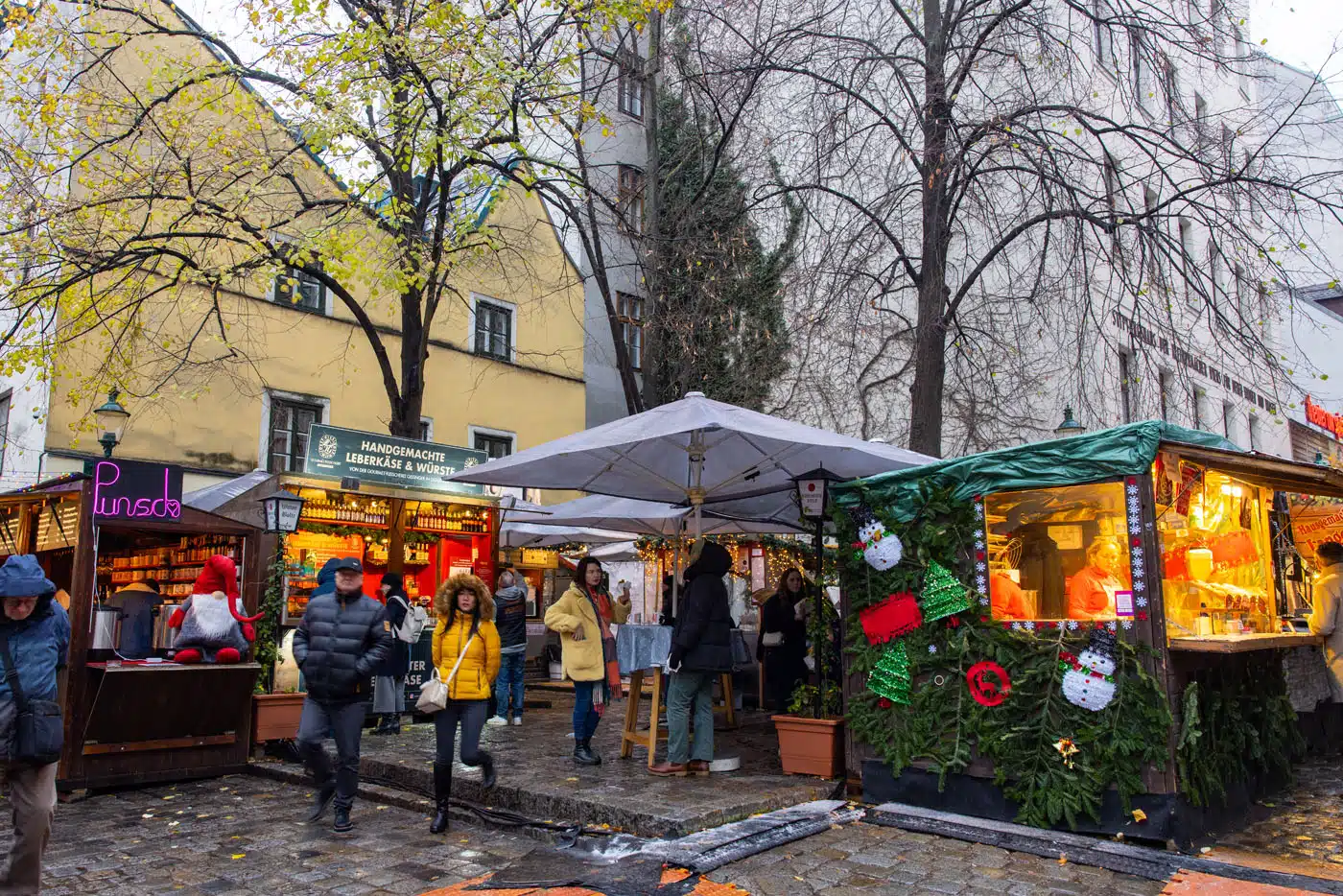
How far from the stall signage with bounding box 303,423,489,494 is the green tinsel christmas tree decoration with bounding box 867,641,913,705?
5.90 m

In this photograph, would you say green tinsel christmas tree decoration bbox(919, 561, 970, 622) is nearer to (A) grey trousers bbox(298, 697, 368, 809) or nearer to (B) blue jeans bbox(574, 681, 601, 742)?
(B) blue jeans bbox(574, 681, 601, 742)

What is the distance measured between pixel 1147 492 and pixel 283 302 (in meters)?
15.3

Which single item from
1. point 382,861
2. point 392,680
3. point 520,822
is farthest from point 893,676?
point 392,680

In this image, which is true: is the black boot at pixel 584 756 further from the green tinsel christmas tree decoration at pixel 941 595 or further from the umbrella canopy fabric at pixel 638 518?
the green tinsel christmas tree decoration at pixel 941 595

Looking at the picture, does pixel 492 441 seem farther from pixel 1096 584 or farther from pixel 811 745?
pixel 1096 584

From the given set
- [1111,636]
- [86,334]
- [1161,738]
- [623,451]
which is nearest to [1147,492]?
[1111,636]

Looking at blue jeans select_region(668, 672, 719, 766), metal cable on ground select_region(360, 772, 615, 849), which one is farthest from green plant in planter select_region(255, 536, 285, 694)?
blue jeans select_region(668, 672, 719, 766)

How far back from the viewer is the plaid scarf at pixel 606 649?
8.56m

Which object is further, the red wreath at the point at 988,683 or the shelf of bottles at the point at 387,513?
the shelf of bottles at the point at 387,513

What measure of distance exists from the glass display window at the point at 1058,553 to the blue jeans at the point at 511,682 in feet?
19.6

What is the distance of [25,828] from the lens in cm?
468

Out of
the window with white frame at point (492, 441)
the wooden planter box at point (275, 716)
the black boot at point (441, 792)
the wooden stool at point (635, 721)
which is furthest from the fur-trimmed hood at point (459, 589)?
the window with white frame at point (492, 441)

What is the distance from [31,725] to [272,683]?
5697 mm

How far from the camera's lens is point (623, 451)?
28.0 ft
